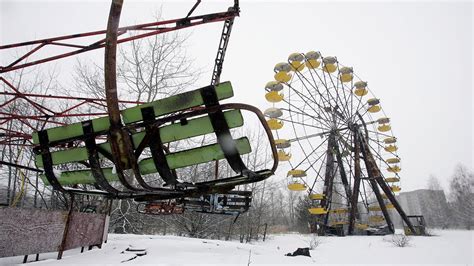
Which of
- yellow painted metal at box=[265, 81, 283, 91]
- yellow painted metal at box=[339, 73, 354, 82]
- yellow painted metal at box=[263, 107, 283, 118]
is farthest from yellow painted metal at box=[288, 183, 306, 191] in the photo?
yellow painted metal at box=[339, 73, 354, 82]

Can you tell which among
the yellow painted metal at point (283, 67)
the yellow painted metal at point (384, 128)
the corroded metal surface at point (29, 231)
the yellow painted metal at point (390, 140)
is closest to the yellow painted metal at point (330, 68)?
the yellow painted metal at point (283, 67)

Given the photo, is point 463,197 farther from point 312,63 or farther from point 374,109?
point 312,63

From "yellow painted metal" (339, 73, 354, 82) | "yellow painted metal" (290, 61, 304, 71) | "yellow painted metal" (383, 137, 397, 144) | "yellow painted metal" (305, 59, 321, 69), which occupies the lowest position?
"yellow painted metal" (383, 137, 397, 144)

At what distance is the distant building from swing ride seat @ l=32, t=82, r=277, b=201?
50.6 metres

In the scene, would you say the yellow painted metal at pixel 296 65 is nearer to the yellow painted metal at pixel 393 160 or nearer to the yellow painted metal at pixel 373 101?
the yellow painted metal at pixel 373 101

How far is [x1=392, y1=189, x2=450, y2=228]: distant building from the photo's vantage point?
4750cm

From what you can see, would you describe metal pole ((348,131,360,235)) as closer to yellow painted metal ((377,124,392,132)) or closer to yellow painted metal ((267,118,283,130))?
yellow painted metal ((377,124,392,132))

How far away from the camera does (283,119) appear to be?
19.8m

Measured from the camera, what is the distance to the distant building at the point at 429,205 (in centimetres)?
4750

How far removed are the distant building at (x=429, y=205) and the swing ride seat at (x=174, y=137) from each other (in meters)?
50.6

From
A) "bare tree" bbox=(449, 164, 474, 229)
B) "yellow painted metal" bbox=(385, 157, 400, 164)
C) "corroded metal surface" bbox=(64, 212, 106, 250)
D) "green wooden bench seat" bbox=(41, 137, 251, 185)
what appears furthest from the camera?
"bare tree" bbox=(449, 164, 474, 229)

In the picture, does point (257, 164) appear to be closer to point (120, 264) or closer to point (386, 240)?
point (386, 240)

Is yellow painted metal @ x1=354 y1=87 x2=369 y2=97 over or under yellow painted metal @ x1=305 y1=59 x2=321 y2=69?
under

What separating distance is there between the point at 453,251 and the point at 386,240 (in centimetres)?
310
